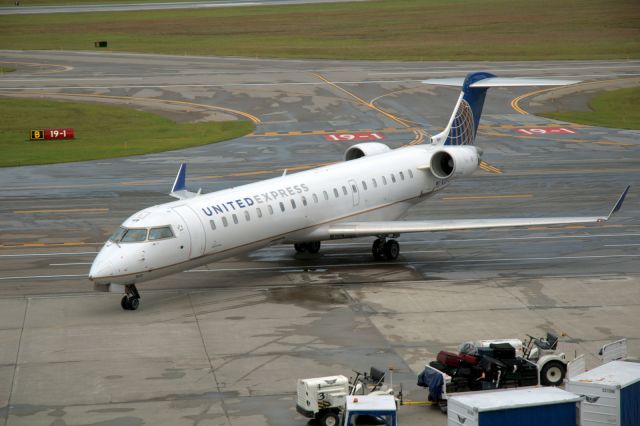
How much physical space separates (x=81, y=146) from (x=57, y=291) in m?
28.3

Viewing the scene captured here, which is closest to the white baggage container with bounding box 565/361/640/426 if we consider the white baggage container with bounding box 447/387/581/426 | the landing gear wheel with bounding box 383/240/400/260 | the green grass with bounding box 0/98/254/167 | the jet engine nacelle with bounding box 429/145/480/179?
the white baggage container with bounding box 447/387/581/426

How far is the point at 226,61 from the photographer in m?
93.1

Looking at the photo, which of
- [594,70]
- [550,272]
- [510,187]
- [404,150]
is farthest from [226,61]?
[550,272]

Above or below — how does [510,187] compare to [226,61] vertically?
below

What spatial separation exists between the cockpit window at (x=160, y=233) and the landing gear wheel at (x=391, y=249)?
29.8 feet

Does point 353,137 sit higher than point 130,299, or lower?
higher

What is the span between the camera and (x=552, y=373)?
80.6 ft

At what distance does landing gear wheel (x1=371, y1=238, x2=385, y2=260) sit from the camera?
1460 inches

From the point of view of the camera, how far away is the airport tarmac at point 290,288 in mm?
25047

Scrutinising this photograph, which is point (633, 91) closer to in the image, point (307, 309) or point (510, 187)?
point (510, 187)

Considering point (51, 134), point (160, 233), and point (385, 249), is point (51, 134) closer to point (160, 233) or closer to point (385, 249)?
point (385, 249)

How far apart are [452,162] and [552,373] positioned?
15.2m

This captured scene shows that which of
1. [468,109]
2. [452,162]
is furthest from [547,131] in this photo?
[452,162]

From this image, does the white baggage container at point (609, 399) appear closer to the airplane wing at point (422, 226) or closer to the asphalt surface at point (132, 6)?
the airplane wing at point (422, 226)
